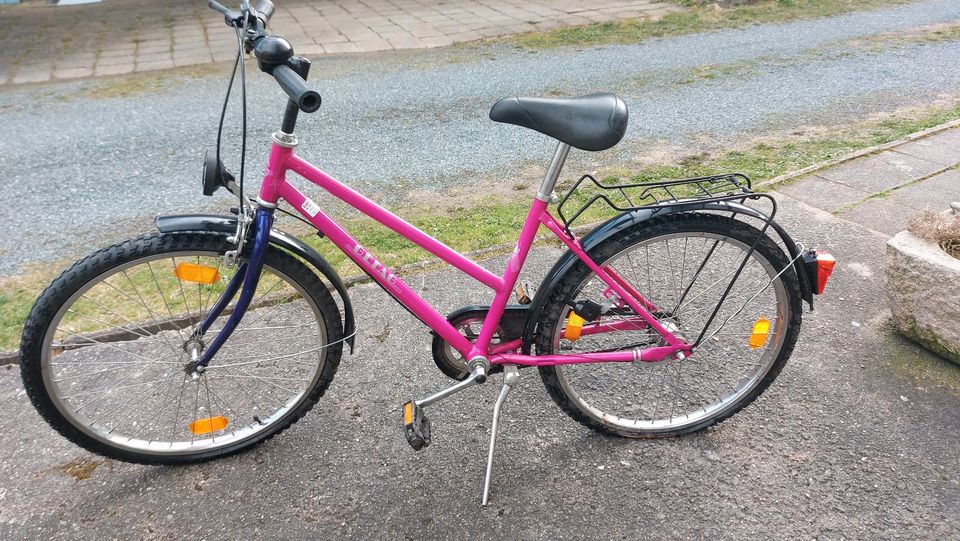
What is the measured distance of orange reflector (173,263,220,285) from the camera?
2.23 meters

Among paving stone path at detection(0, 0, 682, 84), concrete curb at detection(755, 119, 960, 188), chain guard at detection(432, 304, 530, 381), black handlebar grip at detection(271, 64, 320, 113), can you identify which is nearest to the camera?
black handlebar grip at detection(271, 64, 320, 113)

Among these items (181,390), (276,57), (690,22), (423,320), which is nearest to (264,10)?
(276,57)

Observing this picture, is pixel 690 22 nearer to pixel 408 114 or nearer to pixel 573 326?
pixel 408 114

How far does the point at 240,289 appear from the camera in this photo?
2.29 meters

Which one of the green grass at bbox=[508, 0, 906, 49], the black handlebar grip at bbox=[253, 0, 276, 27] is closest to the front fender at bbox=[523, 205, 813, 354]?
the black handlebar grip at bbox=[253, 0, 276, 27]

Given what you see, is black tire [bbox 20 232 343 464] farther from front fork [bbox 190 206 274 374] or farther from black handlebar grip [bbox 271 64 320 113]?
black handlebar grip [bbox 271 64 320 113]

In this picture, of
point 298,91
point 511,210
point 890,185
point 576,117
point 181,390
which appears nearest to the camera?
point 298,91

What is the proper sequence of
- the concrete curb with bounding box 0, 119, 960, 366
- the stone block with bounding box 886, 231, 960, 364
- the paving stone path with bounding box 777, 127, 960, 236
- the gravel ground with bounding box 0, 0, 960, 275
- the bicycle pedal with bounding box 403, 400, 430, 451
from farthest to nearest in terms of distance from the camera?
the gravel ground with bounding box 0, 0, 960, 275 → the paving stone path with bounding box 777, 127, 960, 236 → the concrete curb with bounding box 0, 119, 960, 366 → the stone block with bounding box 886, 231, 960, 364 → the bicycle pedal with bounding box 403, 400, 430, 451

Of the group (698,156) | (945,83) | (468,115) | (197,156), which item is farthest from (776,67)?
(197,156)

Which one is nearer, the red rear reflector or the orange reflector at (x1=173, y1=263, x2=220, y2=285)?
the orange reflector at (x1=173, y1=263, x2=220, y2=285)

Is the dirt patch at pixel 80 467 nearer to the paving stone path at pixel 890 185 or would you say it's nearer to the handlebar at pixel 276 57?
the handlebar at pixel 276 57

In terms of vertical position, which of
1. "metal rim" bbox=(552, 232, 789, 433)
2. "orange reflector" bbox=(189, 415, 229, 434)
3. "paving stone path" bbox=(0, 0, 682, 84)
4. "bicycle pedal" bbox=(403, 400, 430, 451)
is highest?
"metal rim" bbox=(552, 232, 789, 433)

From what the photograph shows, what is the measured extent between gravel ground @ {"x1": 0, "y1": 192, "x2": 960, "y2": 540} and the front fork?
52 cm

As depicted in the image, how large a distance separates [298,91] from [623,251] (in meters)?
1.24
